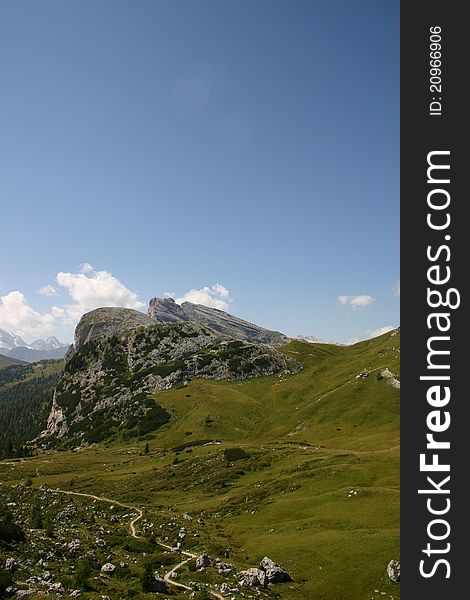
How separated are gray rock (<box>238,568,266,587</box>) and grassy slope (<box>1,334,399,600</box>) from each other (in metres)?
1.84

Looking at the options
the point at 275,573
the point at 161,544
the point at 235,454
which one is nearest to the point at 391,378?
the point at 235,454

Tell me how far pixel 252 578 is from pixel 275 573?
2628mm

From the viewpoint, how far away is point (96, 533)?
55.8m

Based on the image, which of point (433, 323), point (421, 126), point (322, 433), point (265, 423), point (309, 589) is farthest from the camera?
point (265, 423)


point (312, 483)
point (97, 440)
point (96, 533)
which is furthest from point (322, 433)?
point (97, 440)

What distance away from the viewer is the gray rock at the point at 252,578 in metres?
40.0


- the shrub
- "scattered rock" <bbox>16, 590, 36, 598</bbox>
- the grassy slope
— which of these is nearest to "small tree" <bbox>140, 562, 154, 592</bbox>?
"scattered rock" <bbox>16, 590, 36, 598</bbox>

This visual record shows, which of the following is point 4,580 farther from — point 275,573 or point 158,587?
point 275,573

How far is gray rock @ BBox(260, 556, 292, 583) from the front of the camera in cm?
4122

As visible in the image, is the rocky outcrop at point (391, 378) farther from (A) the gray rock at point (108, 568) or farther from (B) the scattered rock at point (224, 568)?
(A) the gray rock at point (108, 568)

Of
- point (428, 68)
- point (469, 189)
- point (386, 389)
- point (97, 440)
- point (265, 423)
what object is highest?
point (428, 68)

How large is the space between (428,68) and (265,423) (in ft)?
517

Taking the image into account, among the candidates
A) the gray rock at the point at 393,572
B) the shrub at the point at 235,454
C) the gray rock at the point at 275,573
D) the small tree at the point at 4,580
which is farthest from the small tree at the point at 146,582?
the shrub at the point at 235,454

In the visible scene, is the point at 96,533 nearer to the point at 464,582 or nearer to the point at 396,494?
the point at 396,494
